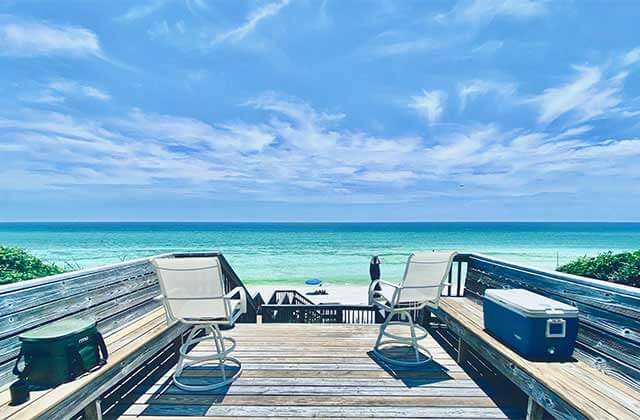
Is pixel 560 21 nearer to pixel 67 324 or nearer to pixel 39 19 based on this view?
pixel 67 324

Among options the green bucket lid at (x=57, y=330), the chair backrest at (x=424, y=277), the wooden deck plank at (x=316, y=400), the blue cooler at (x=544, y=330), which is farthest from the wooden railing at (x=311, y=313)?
the green bucket lid at (x=57, y=330)

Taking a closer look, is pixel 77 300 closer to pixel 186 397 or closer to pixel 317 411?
pixel 186 397

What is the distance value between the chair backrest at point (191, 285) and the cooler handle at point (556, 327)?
224cm

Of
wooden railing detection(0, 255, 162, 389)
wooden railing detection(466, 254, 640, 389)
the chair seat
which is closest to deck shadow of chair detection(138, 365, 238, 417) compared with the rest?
the chair seat

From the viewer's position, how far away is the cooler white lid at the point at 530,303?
201 cm

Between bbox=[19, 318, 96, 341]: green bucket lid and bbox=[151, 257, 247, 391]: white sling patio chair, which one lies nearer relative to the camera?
bbox=[19, 318, 96, 341]: green bucket lid

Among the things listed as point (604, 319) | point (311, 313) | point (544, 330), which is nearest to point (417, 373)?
point (544, 330)

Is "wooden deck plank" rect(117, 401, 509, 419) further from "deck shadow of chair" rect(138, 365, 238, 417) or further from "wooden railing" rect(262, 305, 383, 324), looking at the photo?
"wooden railing" rect(262, 305, 383, 324)

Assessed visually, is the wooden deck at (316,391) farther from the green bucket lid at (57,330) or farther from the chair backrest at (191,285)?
the green bucket lid at (57,330)

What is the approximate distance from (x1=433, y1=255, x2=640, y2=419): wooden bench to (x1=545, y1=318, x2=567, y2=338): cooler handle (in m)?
0.17

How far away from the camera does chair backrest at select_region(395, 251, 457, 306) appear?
2.68 m

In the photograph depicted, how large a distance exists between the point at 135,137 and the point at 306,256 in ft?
46.8

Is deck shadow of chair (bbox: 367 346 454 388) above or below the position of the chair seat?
below

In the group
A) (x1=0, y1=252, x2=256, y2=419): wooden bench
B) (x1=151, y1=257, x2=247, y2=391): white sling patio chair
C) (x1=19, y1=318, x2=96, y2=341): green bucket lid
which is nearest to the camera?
(x1=0, y1=252, x2=256, y2=419): wooden bench
